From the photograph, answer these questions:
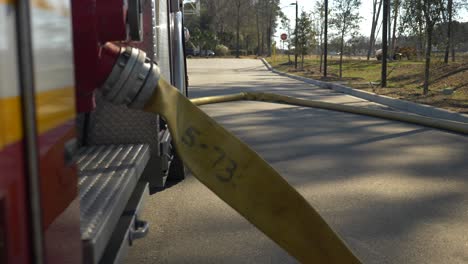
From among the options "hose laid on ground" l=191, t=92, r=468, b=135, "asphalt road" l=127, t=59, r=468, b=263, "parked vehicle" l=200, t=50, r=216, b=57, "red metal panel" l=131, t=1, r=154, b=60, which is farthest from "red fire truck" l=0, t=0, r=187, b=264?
"parked vehicle" l=200, t=50, r=216, b=57

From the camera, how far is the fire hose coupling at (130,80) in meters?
2.45

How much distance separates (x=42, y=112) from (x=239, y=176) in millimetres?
1141

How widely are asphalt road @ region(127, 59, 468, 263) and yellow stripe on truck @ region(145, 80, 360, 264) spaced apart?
140 centimetres

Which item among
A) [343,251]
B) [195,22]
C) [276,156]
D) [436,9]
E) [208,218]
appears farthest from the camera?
[195,22]

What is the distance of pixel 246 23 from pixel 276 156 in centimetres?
7905

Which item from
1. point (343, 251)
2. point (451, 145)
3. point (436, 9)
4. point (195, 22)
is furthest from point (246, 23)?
point (343, 251)

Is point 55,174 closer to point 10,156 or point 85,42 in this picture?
point 10,156

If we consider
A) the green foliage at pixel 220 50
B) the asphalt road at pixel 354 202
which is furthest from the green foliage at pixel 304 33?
the green foliage at pixel 220 50

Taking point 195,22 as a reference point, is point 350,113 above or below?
below

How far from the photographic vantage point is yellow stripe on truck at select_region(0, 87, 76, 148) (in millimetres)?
1258

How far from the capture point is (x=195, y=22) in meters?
83.4

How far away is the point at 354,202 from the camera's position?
525 centimetres

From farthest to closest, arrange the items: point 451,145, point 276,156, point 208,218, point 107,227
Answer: point 451,145 → point 276,156 → point 208,218 → point 107,227

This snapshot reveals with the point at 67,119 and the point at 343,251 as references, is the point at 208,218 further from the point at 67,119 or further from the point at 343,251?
the point at 67,119
